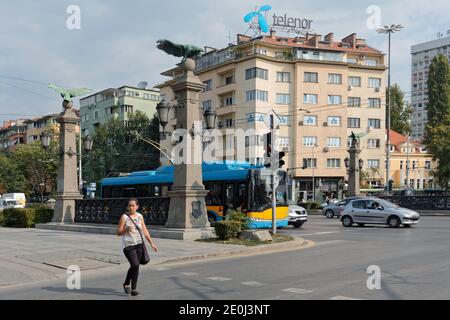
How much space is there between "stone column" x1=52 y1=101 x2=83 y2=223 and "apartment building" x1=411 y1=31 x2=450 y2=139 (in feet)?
430

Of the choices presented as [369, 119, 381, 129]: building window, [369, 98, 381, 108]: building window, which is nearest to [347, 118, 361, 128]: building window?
[369, 119, 381, 129]: building window

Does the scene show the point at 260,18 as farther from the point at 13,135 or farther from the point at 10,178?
the point at 13,135

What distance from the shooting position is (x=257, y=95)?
6103 centimetres

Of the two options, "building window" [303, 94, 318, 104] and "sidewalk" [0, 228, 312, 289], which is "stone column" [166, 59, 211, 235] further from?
"building window" [303, 94, 318, 104]

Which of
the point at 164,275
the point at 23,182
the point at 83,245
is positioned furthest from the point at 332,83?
the point at 164,275

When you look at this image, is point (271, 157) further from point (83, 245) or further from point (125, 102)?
point (125, 102)

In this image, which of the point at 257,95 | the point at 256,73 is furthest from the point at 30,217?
the point at 256,73

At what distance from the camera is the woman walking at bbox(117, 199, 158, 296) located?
8273mm

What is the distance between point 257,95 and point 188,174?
44.8 metres

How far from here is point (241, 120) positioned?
62.8 meters

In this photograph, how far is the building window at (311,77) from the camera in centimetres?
6488

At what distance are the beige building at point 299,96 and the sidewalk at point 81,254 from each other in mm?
45208

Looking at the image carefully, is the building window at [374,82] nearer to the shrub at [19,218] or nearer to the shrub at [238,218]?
the shrub at [19,218]

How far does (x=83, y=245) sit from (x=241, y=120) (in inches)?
1886
